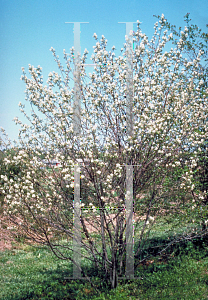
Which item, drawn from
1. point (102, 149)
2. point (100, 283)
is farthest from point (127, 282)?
point (102, 149)

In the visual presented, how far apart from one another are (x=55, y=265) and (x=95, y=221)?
2466 mm

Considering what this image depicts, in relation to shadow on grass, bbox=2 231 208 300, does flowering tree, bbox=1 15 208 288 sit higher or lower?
higher

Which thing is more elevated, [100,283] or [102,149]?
[102,149]

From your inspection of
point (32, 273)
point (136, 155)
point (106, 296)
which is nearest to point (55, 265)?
point (32, 273)

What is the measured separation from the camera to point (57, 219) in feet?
12.7

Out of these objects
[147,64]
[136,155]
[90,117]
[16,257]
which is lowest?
[16,257]

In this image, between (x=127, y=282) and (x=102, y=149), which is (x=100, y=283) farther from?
(x=102, y=149)

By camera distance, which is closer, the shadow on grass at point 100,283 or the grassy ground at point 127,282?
the grassy ground at point 127,282

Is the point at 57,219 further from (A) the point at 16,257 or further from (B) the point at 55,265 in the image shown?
(A) the point at 16,257

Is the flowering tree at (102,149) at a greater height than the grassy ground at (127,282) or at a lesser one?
greater

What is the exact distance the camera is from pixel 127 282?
4.39 metres

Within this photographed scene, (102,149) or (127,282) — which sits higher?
(102,149)

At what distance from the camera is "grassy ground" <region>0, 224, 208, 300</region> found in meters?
4.08

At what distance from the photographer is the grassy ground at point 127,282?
4.08 meters
